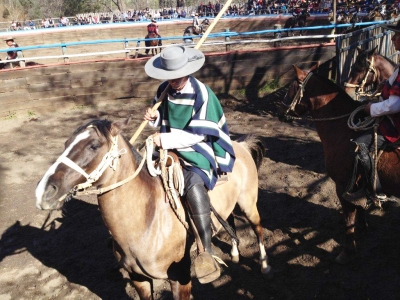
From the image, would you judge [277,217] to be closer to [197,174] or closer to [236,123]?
[197,174]

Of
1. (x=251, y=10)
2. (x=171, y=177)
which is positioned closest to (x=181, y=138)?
(x=171, y=177)

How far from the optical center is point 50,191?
266 centimetres

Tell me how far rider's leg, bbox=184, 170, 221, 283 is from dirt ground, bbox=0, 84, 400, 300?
1.15 m

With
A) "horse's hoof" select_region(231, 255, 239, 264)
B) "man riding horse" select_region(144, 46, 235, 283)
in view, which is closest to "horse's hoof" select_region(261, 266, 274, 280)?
"horse's hoof" select_region(231, 255, 239, 264)

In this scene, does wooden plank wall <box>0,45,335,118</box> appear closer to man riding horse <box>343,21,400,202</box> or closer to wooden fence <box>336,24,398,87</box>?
wooden fence <box>336,24,398,87</box>

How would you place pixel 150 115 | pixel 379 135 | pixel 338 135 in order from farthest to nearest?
1. pixel 338 135
2. pixel 379 135
3. pixel 150 115

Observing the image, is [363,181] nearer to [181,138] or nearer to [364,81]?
[181,138]

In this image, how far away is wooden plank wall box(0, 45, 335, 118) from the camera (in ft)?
35.7

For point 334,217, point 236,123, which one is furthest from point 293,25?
point 334,217

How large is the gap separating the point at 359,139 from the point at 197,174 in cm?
212

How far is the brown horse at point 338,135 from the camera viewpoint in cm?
420

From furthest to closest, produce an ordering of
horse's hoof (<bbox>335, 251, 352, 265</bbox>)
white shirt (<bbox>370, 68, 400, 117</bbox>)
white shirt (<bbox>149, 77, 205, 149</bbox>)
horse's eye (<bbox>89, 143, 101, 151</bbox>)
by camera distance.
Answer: horse's hoof (<bbox>335, 251, 352, 265</bbox>), white shirt (<bbox>370, 68, 400, 117</bbox>), white shirt (<bbox>149, 77, 205, 149</bbox>), horse's eye (<bbox>89, 143, 101, 151</bbox>)

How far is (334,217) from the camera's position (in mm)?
5645

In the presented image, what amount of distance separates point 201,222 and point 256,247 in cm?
213
